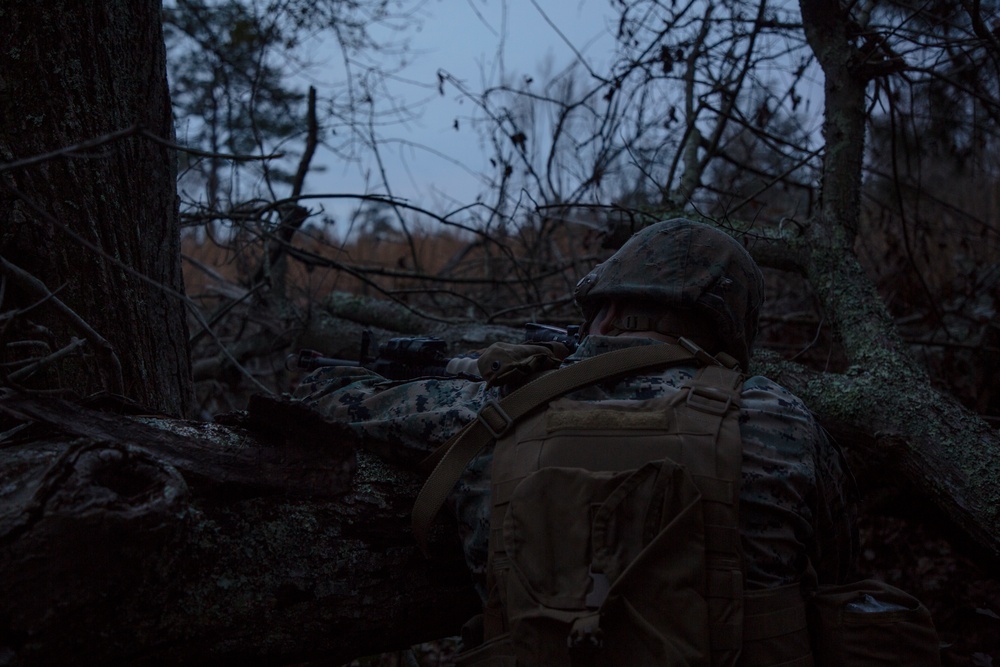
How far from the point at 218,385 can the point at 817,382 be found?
359 cm

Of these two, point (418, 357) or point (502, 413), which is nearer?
point (502, 413)

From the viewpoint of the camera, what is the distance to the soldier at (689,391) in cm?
184

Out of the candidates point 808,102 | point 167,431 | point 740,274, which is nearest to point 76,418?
point 167,431

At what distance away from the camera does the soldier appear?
1.84 m

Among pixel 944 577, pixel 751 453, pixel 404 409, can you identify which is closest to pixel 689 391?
pixel 751 453

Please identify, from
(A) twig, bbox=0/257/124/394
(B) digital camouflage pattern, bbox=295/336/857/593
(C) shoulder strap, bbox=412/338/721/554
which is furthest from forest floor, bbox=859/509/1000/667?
(A) twig, bbox=0/257/124/394

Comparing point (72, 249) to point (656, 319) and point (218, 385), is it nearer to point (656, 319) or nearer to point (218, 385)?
point (656, 319)

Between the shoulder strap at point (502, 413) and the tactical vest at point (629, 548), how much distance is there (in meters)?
0.10

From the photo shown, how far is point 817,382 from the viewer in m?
3.20

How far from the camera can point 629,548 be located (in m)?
1.66

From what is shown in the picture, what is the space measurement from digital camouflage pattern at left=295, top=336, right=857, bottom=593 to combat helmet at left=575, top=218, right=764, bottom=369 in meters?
0.18

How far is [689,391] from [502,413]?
19.3 inches

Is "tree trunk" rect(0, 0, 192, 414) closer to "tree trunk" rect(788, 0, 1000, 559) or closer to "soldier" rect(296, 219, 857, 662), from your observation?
"soldier" rect(296, 219, 857, 662)

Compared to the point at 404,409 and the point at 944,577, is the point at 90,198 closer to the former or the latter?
the point at 404,409
